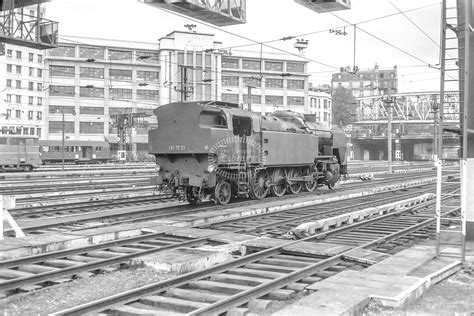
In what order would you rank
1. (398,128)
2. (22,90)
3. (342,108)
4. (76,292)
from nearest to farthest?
(76,292) < (22,90) < (398,128) < (342,108)

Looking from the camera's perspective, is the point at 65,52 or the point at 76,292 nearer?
the point at 76,292

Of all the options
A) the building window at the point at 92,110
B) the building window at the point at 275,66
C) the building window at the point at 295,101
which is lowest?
the building window at the point at 92,110

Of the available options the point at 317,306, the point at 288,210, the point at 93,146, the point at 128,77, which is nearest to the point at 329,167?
the point at 288,210

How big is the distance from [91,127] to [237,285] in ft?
227

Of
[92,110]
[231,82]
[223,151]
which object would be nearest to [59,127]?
[92,110]

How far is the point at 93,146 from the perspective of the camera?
60000 mm

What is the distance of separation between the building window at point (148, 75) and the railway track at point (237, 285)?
6535 centimetres

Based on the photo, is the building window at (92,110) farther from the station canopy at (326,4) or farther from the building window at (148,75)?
the station canopy at (326,4)

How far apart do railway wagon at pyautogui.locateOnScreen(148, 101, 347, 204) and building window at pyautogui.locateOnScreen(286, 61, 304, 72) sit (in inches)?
2359

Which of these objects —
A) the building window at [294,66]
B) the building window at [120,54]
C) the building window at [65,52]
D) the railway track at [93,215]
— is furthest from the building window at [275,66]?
the railway track at [93,215]

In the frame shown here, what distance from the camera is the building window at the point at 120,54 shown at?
7094cm

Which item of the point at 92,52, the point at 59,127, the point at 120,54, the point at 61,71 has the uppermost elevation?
the point at 92,52

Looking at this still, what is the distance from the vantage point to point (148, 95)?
73312 mm

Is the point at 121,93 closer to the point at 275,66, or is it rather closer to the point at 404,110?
the point at 275,66
